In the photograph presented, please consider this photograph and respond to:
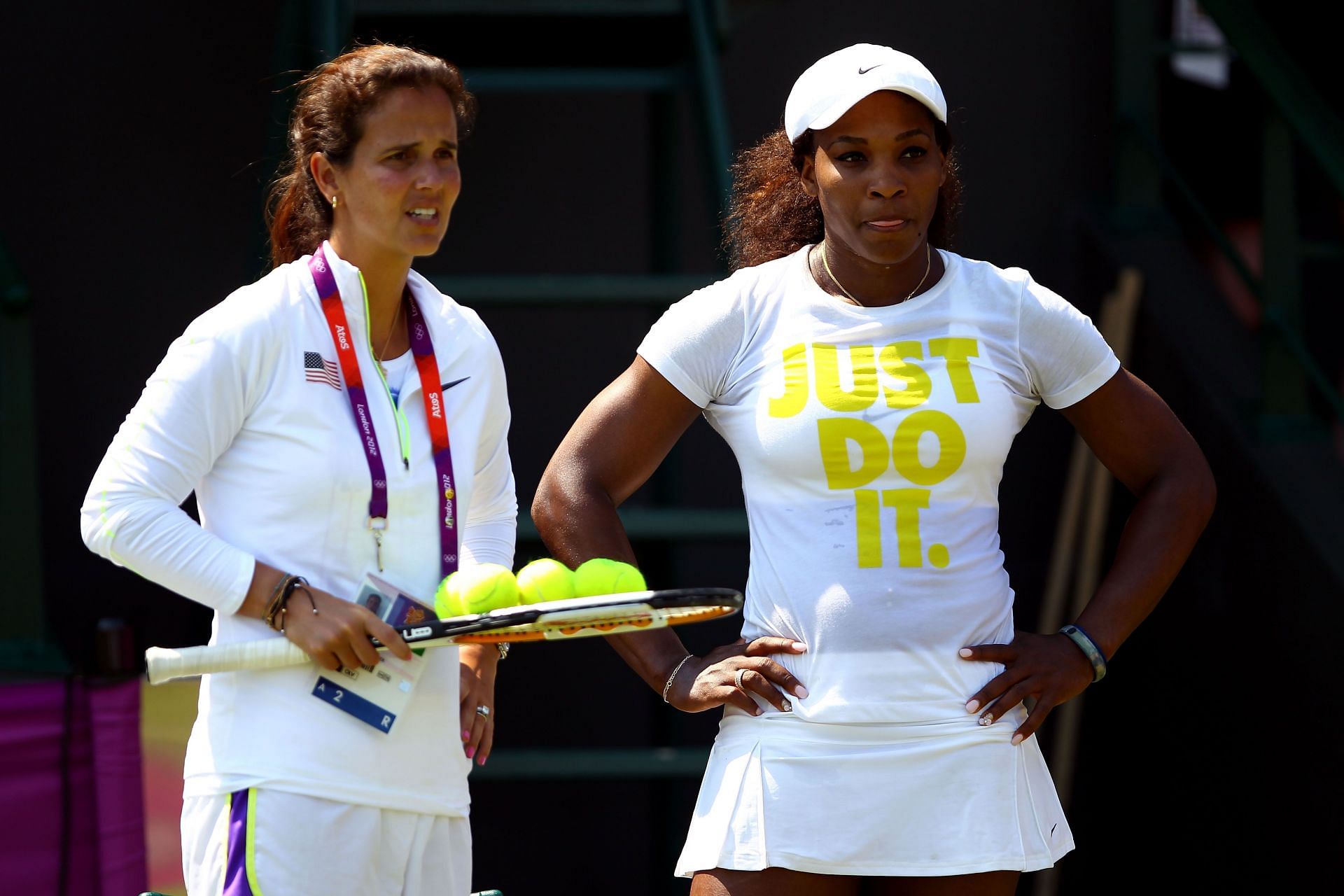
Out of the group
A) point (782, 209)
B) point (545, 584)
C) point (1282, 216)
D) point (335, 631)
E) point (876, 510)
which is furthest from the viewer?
point (1282, 216)

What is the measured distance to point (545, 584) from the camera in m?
2.42

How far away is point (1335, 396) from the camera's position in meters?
4.69

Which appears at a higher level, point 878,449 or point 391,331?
point 391,331

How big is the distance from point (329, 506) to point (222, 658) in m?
0.25

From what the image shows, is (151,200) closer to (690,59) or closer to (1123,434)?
(690,59)

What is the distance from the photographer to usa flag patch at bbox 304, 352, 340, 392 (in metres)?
2.42

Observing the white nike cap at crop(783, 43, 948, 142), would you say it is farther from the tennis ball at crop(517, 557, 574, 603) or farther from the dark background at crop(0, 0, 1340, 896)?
the dark background at crop(0, 0, 1340, 896)

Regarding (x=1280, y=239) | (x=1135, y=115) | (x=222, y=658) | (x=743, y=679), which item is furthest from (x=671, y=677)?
(x=1135, y=115)

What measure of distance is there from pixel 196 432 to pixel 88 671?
131 cm

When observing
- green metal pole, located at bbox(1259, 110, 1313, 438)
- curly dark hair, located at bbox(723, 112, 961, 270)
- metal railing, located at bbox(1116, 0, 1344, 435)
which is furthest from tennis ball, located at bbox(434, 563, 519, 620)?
green metal pole, located at bbox(1259, 110, 1313, 438)

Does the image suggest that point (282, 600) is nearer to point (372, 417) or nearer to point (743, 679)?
Result: point (372, 417)

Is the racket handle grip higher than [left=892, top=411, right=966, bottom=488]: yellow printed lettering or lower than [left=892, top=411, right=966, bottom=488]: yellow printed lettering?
lower

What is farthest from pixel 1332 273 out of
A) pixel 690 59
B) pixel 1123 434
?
pixel 1123 434

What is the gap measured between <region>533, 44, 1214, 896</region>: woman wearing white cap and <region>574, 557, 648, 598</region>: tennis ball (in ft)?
0.79
